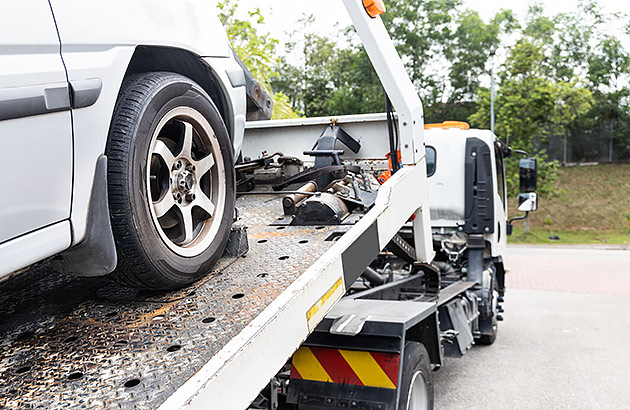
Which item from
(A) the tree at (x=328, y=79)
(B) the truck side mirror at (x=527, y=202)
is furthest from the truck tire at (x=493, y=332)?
(A) the tree at (x=328, y=79)

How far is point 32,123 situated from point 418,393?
282 cm

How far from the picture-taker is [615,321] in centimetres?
813

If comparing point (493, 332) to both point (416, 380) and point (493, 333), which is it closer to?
point (493, 333)

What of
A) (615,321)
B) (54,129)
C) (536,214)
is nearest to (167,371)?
(54,129)

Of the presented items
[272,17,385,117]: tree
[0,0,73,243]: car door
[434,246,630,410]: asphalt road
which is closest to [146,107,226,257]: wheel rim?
[0,0,73,243]: car door

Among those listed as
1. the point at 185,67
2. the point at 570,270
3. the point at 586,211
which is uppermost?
the point at 185,67

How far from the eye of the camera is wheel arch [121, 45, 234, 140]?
7.69 ft

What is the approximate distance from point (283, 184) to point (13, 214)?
2.18m

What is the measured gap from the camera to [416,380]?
364 centimetres

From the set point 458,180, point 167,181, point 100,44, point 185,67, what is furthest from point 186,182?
point 458,180

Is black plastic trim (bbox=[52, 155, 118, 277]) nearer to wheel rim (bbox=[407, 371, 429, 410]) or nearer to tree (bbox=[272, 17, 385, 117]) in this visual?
wheel rim (bbox=[407, 371, 429, 410])

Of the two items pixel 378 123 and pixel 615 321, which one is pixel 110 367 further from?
pixel 615 321

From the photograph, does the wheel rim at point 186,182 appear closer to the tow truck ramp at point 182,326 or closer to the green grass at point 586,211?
the tow truck ramp at point 182,326

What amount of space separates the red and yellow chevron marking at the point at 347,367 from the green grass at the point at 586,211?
16970 millimetres
